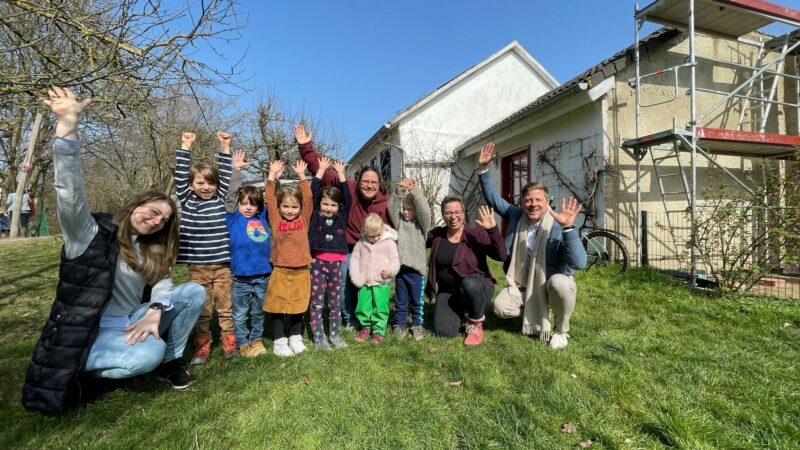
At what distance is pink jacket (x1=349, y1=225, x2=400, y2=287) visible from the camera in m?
3.53

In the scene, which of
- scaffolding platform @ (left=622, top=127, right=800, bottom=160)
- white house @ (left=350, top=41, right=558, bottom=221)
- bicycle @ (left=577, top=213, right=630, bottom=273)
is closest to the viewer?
scaffolding platform @ (left=622, top=127, right=800, bottom=160)

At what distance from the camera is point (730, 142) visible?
18.4 ft

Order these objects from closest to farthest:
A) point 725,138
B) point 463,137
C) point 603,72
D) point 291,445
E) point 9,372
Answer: point 291,445 < point 9,372 < point 725,138 < point 603,72 < point 463,137

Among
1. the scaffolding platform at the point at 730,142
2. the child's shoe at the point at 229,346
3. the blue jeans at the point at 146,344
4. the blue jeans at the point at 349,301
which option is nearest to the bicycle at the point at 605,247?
the scaffolding platform at the point at 730,142

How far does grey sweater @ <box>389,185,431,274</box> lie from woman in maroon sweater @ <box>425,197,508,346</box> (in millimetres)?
180

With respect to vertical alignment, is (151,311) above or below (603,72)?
below

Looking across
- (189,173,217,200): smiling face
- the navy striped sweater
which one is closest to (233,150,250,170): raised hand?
(189,173,217,200): smiling face

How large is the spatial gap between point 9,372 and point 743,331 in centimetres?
641

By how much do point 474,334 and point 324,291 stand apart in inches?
57.9

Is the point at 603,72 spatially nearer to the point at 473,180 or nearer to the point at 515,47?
the point at 473,180

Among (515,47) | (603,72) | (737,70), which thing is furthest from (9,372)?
(515,47)

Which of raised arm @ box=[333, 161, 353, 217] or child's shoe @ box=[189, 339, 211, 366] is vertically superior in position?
raised arm @ box=[333, 161, 353, 217]

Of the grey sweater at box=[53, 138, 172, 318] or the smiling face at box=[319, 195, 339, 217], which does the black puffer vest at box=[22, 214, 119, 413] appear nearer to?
the grey sweater at box=[53, 138, 172, 318]

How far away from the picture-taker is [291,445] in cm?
195
